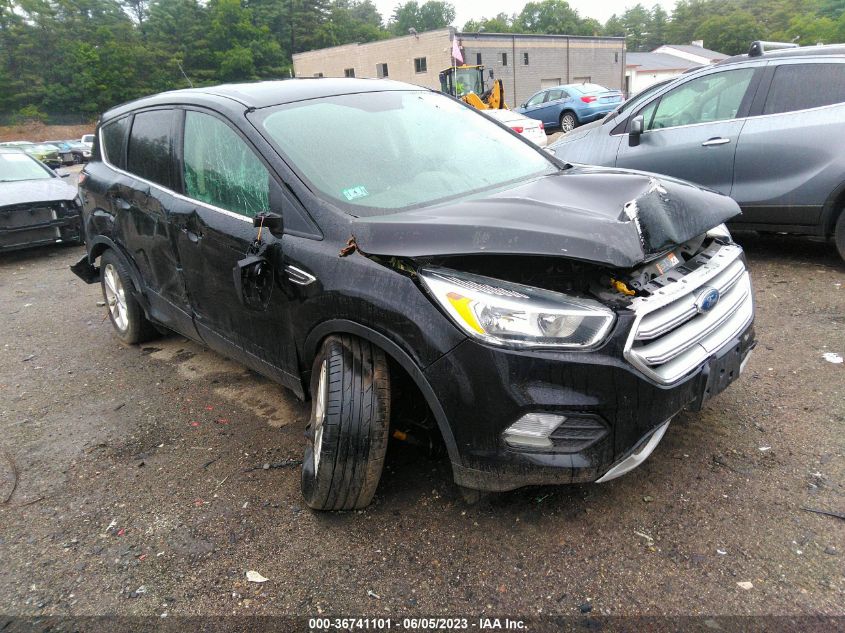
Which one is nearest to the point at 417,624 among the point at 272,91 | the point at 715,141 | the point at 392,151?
the point at 392,151

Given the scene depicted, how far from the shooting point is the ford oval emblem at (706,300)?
7.83 ft

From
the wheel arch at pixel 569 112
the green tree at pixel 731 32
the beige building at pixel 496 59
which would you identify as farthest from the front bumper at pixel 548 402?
the green tree at pixel 731 32

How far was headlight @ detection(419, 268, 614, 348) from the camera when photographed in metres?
2.11

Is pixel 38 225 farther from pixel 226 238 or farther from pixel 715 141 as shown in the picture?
pixel 715 141

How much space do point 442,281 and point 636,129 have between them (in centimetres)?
408

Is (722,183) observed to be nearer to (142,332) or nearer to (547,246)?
(547,246)

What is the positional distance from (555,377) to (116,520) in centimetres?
211

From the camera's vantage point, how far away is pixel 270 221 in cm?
270

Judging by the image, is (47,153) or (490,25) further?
(490,25)

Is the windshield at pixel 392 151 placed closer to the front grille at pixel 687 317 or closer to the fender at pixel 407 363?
the fender at pixel 407 363

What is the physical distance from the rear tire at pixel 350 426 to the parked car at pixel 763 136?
4.05 meters

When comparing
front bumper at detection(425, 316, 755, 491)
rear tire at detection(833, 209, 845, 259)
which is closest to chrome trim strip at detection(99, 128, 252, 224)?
front bumper at detection(425, 316, 755, 491)

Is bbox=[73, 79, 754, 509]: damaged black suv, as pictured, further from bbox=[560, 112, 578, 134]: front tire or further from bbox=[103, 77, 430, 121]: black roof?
bbox=[560, 112, 578, 134]: front tire

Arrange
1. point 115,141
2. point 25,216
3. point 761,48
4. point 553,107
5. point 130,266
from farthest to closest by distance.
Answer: point 553,107 < point 25,216 < point 761,48 < point 115,141 < point 130,266
